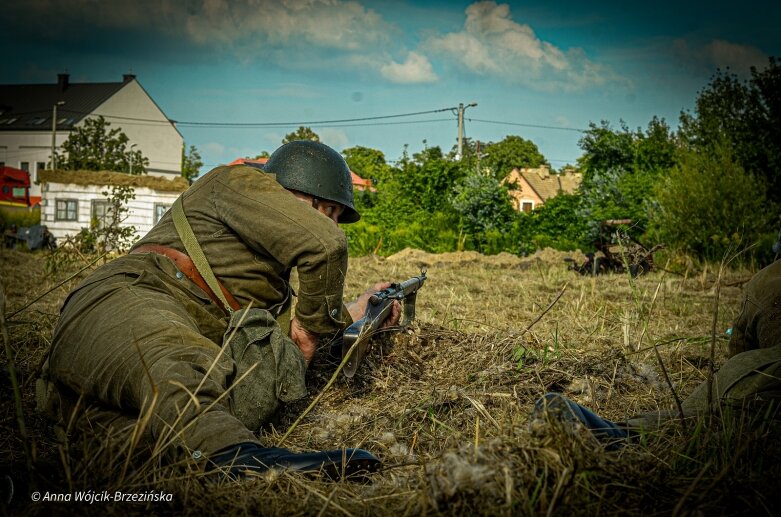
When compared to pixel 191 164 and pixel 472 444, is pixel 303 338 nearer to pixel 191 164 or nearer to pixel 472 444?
pixel 472 444

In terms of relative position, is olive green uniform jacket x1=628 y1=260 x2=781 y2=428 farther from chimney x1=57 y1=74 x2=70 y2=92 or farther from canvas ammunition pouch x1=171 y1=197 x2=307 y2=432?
chimney x1=57 y1=74 x2=70 y2=92

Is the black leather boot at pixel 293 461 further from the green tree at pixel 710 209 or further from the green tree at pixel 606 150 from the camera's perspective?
the green tree at pixel 606 150

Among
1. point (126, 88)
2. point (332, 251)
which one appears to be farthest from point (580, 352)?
point (126, 88)

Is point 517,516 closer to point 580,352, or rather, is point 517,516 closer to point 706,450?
point 706,450

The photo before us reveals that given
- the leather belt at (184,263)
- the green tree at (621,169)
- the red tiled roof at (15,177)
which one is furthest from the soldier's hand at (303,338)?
the red tiled roof at (15,177)

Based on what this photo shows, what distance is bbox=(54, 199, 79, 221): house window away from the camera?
2698 cm

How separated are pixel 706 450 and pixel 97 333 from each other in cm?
234

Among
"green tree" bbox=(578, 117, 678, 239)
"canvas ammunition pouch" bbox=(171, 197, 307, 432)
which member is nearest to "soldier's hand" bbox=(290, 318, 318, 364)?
"canvas ammunition pouch" bbox=(171, 197, 307, 432)

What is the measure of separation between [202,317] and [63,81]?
68.7 metres

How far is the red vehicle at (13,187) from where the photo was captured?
3306 centimetres

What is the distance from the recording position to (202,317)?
10.4 feet

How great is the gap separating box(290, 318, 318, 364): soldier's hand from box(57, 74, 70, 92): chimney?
67.9m

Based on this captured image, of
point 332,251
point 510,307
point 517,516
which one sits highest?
point 332,251

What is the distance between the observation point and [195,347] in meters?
2.60
